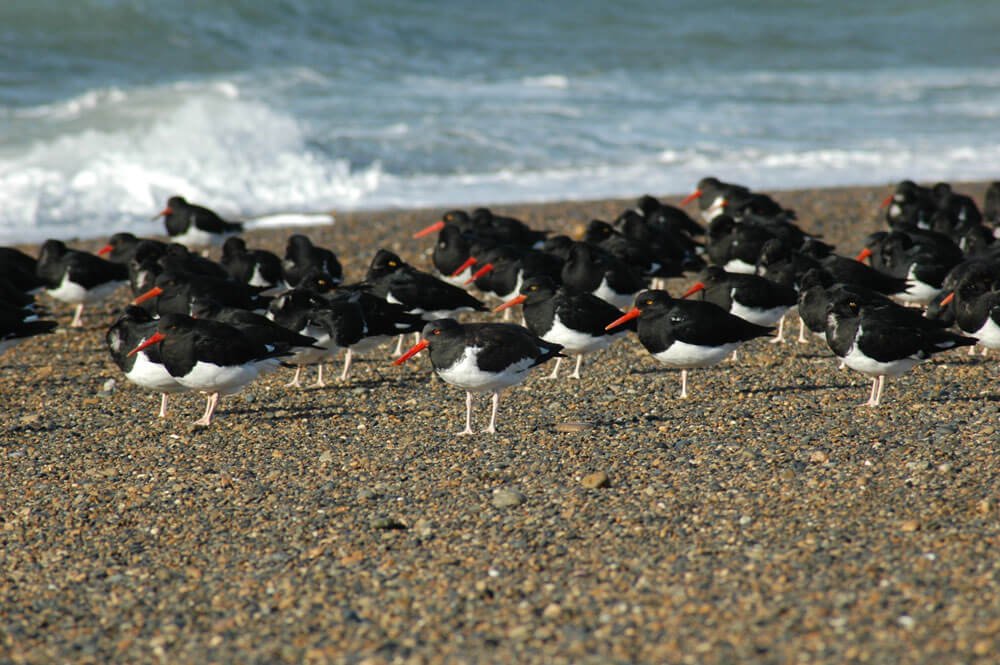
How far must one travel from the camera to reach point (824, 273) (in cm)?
917

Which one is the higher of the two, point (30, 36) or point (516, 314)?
point (30, 36)

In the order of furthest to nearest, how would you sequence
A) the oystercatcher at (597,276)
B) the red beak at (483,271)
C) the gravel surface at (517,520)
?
the red beak at (483,271), the oystercatcher at (597,276), the gravel surface at (517,520)

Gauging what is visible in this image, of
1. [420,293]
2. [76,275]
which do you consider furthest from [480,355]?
[76,275]

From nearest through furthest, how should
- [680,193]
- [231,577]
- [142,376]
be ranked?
[231,577]
[142,376]
[680,193]

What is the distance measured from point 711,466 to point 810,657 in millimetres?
2416

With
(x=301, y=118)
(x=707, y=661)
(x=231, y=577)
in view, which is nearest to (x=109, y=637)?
(x=231, y=577)

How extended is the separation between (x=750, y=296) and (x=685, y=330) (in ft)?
4.63

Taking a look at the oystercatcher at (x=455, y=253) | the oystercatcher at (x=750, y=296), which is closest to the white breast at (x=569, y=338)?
the oystercatcher at (x=750, y=296)

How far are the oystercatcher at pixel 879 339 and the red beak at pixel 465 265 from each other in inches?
169

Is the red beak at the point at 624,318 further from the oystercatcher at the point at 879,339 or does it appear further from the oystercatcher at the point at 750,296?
the oystercatcher at the point at 879,339

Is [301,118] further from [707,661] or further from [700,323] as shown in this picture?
[707,661]

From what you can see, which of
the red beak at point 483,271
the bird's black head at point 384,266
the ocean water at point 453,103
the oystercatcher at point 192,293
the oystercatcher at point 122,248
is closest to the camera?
the oystercatcher at point 192,293

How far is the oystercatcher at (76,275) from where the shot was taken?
434 inches

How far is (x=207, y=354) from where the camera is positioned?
25.8 feet
